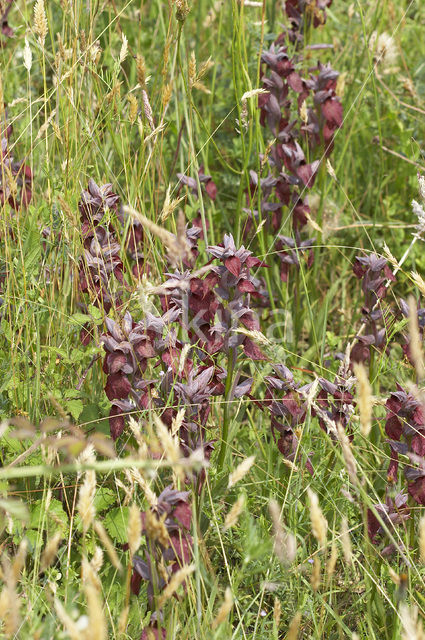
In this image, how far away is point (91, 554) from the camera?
2.00 m

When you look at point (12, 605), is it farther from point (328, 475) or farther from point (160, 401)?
point (328, 475)

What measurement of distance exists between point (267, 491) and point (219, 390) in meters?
0.36

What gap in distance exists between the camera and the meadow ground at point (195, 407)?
1499mm

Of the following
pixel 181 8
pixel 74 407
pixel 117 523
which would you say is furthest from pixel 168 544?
pixel 181 8

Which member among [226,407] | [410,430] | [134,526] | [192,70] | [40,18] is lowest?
[226,407]

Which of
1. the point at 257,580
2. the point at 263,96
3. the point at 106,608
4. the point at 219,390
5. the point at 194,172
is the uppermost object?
the point at 263,96

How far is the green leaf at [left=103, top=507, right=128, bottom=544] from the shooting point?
1888 mm

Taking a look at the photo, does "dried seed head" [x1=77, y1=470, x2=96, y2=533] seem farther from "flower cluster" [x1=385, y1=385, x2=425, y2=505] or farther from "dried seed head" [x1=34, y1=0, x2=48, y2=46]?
"dried seed head" [x1=34, y1=0, x2=48, y2=46]

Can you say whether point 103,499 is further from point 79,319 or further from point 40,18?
point 40,18

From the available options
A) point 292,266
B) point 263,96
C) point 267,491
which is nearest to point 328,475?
point 267,491

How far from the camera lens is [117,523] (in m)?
1.92

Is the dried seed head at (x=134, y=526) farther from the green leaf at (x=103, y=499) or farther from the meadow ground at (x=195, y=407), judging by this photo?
the green leaf at (x=103, y=499)

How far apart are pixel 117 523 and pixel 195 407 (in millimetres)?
347

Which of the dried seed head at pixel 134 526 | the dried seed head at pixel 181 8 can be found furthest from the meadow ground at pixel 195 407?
the dried seed head at pixel 181 8
